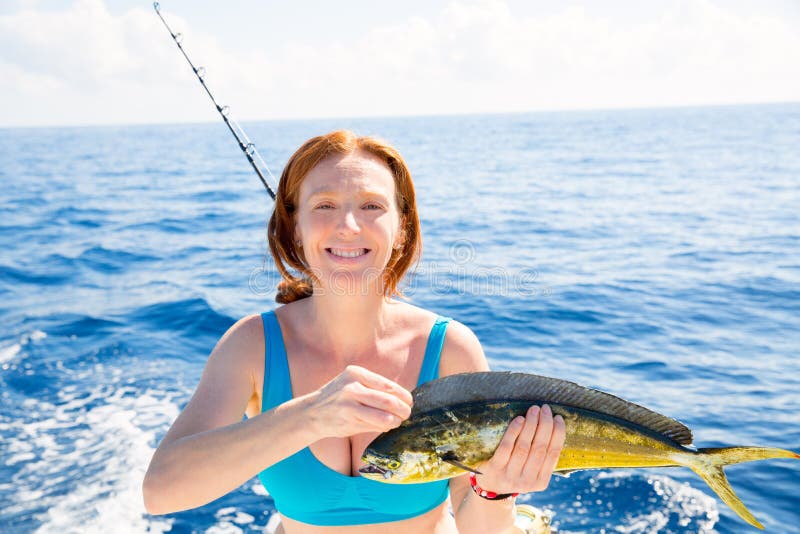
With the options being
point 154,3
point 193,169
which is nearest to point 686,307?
point 154,3

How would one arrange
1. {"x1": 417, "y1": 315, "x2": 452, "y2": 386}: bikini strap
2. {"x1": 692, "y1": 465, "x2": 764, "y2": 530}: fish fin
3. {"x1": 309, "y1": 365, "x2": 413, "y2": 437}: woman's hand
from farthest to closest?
{"x1": 417, "y1": 315, "x2": 452, "y2": 386}: bikini strap → {"x1": 692, "y1": 465, "x2": 764, "y2": 530}: fish fin → {"x1": 309, "y1": 365, "x2": 413, "y2": 437}: woman's hand

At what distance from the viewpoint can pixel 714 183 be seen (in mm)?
28281

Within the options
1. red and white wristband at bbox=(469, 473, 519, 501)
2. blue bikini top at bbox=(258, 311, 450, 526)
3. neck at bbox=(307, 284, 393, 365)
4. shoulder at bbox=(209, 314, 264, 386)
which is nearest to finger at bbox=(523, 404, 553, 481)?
red and white wristband at bbox=(469, 473, 519, 501)

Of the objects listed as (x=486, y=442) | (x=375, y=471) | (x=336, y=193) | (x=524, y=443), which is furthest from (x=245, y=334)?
(x=524, y=443)

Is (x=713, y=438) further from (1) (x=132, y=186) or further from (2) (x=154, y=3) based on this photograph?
(1) (x=132, y=186)

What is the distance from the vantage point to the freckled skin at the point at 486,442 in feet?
7.41

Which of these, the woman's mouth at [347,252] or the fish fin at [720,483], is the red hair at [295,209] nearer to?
the woman's mouth at [347,252]

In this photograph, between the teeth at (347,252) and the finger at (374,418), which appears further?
the teeth at (347,252)

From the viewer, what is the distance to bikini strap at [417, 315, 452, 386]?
113 inches

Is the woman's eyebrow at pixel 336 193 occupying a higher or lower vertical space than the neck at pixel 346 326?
higher

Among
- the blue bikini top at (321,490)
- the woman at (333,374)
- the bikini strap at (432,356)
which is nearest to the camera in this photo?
the woman at (333,374)

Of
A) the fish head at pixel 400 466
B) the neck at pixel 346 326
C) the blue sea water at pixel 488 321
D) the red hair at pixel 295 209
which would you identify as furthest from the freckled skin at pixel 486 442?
the blue sea water at pixel 488 321

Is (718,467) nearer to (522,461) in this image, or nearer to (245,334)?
(522,461)

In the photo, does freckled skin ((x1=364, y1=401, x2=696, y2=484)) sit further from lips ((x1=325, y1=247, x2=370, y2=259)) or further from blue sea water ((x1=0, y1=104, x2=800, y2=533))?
blue sea water ((x1=0, y1=104, x2=800, y2=533))
